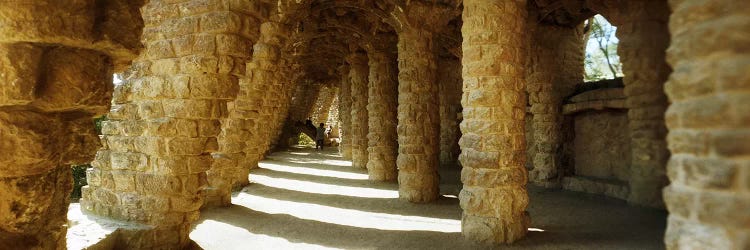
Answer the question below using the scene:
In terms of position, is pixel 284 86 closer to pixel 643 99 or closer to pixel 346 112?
pixel 346 112

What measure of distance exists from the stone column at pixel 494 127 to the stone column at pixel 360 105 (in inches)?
336

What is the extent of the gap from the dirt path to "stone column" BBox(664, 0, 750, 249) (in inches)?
152

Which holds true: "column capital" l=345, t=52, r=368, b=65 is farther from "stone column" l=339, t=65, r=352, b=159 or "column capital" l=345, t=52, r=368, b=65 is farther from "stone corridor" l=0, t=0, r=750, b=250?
"stone column" l=339, t=65, r=352, b=159

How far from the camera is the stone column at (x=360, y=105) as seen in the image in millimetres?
13930

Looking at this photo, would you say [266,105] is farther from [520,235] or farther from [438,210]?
[520,235]

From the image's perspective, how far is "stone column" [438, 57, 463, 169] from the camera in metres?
14.8

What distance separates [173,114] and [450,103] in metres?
11.7

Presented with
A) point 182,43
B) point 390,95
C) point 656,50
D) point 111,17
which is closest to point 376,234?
point 182,43

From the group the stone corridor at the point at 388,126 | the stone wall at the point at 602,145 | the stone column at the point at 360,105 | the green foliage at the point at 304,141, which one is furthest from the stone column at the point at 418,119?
the green foliage at the point at 304,141

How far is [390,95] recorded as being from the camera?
1184 cm

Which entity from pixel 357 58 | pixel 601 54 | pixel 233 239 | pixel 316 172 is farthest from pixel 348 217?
pixel 601 54

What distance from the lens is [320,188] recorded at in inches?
397

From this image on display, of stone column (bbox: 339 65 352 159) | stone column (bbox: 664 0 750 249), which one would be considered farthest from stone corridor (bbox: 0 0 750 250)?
stone column (bbox: 339 65 352 159)

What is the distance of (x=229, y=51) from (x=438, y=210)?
4954mm
